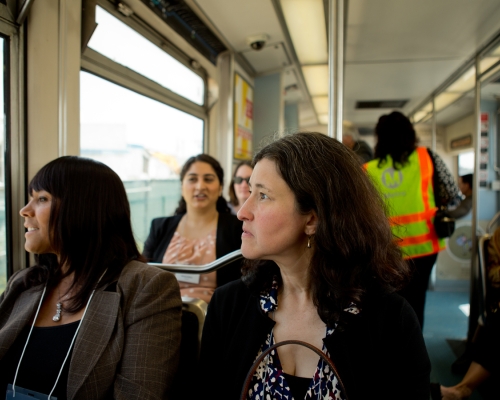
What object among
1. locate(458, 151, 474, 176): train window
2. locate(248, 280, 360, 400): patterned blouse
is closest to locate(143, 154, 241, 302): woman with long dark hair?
locate(248, 280, 360, 400): patterned blouse

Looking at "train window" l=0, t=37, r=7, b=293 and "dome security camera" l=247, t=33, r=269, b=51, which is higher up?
"dome security camera" l=247, t=33, r=269, b=51

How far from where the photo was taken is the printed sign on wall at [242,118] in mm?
4125

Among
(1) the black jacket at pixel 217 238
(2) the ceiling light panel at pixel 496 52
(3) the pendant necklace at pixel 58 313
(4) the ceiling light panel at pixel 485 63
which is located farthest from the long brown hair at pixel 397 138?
(3) the pendant necklace at pixel 58 313

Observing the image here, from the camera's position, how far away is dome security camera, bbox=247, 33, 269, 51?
11.4 ft

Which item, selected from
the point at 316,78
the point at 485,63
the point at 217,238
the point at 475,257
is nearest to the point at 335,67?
the point at 217,238

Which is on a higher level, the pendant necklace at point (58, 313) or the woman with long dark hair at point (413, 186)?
the woman with long dark hair at point (413, 186)

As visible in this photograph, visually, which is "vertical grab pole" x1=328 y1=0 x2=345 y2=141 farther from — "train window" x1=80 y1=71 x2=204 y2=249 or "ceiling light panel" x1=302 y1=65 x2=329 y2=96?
"ceiling light panel" x1=302 y1=65 x2=329 y2=96

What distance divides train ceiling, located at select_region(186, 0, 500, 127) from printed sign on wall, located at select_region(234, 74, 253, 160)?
10.3 inches

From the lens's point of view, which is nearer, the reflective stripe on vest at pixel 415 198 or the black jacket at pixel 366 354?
the black jacket at pixel 366 354

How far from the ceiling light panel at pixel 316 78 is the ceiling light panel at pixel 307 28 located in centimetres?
21

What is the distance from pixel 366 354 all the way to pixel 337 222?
0.39 metres

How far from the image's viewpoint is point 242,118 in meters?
4.36

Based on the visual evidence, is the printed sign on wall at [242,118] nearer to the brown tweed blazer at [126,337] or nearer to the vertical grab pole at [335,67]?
the vertical grab pole at [335,67]

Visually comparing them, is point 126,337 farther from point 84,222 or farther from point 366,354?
point 366,354
